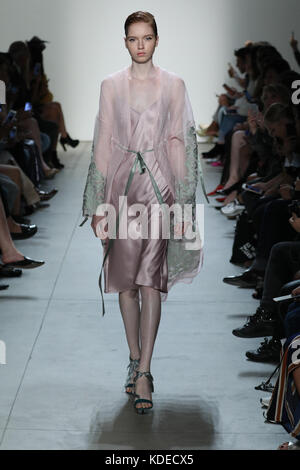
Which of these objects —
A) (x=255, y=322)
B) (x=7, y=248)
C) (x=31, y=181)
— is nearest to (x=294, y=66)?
(x=31, y=181)

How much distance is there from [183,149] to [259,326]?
3.26ft

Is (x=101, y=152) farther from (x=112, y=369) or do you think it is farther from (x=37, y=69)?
(x=37, y=69)

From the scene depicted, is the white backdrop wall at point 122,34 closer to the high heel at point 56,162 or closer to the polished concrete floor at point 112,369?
the high heel at point 56,162

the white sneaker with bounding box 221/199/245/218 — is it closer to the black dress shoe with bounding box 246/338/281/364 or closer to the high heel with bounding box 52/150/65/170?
the high heel with bounding box 52/150/65/170

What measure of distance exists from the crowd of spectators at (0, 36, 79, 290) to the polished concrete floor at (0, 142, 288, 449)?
243mm

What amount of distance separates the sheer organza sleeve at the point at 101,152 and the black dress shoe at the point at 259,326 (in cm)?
100

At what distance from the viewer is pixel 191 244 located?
10.9ft

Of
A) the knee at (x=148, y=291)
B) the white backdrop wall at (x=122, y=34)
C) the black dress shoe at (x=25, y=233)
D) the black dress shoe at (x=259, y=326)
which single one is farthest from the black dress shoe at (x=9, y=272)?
the white backdrop wall at (x=122, y=34)

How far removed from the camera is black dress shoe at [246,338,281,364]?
3.57 m

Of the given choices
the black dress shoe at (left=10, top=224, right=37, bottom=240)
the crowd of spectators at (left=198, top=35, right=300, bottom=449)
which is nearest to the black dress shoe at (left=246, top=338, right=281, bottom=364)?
the crowd of spectators at (left=198, top=35, right=300, bottom=449)

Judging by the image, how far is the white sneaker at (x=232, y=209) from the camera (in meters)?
6.29

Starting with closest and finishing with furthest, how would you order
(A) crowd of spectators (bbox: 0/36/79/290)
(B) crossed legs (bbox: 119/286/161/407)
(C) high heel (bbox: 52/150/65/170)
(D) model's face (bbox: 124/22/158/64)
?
1. (D) model's face (bbox: 124/22/158/64)
2. (B) crossed legs (bbox: 119/286/161/407)
3. (A) crowd of spectators (bbox: 0/36/79/290)
4. (C) high heel (bbox: 52/150/65/170)

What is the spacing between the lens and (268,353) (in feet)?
11.8


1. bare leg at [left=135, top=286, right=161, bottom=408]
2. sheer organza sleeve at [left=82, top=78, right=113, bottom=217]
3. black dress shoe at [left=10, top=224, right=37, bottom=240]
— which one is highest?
sheer organza sleeve at [left=82, top=78, right=113, bottom=217]
